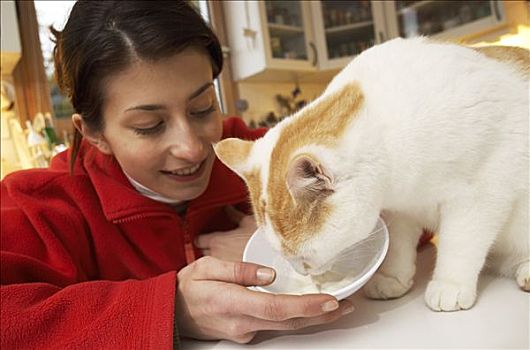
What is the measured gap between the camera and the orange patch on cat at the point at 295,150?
597 mm

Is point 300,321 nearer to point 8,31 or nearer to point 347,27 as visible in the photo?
point 8,31

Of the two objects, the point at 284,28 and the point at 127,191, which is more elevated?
the point at 284,28

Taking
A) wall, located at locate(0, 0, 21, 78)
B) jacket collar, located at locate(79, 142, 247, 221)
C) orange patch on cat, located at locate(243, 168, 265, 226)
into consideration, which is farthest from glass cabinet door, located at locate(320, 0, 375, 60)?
orange patch on cat, located at locate(243, 168, 265, 226)

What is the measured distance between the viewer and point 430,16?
2.91 m

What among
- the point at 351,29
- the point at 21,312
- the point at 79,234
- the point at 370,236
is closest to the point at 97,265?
the point at 79,234

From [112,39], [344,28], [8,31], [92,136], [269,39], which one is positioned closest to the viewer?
[112,39]

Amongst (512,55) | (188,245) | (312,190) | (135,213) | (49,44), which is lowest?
(188,245)

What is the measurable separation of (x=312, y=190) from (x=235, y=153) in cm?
16

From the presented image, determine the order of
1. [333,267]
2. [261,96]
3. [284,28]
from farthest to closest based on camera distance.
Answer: [261,96] → [284,28] → [333,267]

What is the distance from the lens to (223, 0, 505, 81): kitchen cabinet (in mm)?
2604

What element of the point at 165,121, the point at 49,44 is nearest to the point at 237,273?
the point at 165,121

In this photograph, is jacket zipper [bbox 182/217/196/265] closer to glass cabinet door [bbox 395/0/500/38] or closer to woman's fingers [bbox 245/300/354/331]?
woman's fingers [bbox 245/300/354/331]

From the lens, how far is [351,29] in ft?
9.86

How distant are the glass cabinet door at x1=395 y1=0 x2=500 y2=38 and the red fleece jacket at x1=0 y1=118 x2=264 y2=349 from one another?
223 centimetres
